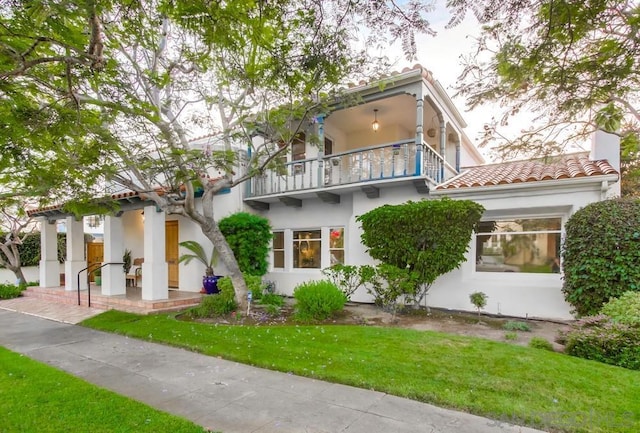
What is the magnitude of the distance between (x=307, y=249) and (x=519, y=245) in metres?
6.41

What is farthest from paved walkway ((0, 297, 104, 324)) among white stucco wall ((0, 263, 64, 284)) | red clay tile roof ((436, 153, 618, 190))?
red clay tile roof ((436, 153, 618, 190))

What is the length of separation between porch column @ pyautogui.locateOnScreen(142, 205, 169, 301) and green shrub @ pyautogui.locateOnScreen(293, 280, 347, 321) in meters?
4.22

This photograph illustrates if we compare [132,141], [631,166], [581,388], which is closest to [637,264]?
[581,388]

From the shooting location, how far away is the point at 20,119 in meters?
4.97

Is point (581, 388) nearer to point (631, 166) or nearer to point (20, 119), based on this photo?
point (20, 119)

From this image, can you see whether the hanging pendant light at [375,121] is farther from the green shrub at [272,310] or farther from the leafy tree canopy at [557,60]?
the green shrub at [272,310]

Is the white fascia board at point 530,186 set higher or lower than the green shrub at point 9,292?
Answer: higher

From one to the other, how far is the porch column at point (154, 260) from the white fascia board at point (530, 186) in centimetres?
774

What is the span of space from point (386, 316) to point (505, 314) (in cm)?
295

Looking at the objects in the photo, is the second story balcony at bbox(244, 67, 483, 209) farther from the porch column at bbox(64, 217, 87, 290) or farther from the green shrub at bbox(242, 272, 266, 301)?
the porch column at bbox(64, 217, 87, 290)

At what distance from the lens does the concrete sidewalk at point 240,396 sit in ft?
11.1

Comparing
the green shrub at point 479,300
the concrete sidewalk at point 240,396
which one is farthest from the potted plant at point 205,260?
the green shrub at point 479,300

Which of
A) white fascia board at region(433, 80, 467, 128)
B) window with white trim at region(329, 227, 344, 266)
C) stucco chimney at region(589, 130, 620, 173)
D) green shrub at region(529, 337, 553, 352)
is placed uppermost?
white fascia board at region(433, 80, 467, 128)

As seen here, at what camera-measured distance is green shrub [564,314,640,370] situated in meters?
4.73
